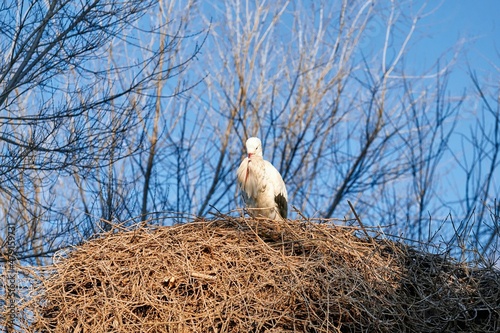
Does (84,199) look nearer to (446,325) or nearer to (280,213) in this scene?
(280,213)

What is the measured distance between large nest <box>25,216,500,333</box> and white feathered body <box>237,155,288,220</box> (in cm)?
126

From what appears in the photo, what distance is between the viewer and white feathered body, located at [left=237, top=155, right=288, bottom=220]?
628 cm

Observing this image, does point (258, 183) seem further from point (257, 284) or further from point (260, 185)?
point (257, 284)

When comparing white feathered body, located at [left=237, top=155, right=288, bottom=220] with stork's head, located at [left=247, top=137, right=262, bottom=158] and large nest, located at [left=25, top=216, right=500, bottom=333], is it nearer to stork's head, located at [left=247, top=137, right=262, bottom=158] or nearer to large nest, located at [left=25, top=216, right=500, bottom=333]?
stork's head, located at [left=247, top=137, right=262, bottom=158]

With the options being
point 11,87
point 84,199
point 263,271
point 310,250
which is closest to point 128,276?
point 263,271

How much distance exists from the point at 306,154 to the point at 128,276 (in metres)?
11.0

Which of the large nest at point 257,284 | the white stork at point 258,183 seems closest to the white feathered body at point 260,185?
the white stork at point 258,183

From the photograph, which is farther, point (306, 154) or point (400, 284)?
point (306, 154)

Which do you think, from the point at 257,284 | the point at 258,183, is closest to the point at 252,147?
the point at 258,183

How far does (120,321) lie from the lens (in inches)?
179

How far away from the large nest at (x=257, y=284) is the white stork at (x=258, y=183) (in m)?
1.26

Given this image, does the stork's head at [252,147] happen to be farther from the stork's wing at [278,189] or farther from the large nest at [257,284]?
the large nest at [257,284]

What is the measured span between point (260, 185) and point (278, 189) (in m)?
0.23

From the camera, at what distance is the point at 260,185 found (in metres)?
6.29
